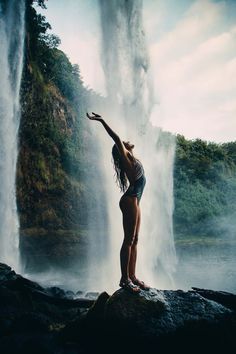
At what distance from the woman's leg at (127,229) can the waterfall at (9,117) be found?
37.0ft

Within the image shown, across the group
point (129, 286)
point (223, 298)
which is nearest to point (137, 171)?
point (129, 286)

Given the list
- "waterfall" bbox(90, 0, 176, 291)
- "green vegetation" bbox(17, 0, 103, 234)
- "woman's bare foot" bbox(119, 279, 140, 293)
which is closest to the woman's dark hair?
"woman's bare foot" bbox(119, 279, 140, 293)

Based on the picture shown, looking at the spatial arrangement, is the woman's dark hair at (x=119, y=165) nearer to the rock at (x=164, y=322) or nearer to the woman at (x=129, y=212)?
the woman at (x=129, y=212)

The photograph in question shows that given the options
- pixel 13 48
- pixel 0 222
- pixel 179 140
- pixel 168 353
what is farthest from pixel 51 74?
pixel 168 353

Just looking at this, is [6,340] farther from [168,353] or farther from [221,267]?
[221,267]

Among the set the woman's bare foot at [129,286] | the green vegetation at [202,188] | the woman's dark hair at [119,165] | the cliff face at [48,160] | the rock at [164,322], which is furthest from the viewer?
the green vegetation at [202,188]

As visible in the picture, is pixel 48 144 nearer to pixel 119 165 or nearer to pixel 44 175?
pixel 44 175

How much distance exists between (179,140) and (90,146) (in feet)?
61.9

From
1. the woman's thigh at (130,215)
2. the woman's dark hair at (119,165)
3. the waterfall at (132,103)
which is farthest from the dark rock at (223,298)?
the waterfall at (132,103)

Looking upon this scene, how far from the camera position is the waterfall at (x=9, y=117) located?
1503 cm

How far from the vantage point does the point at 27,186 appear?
21578 mm

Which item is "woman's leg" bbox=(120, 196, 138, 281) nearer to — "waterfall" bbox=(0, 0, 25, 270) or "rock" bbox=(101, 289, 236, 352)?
"rock" bbox=(101, 289, 236, 352)

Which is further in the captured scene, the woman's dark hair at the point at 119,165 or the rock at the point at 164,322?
the woman's dark hair at the point at 119,165

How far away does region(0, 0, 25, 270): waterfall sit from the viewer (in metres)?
15.0
